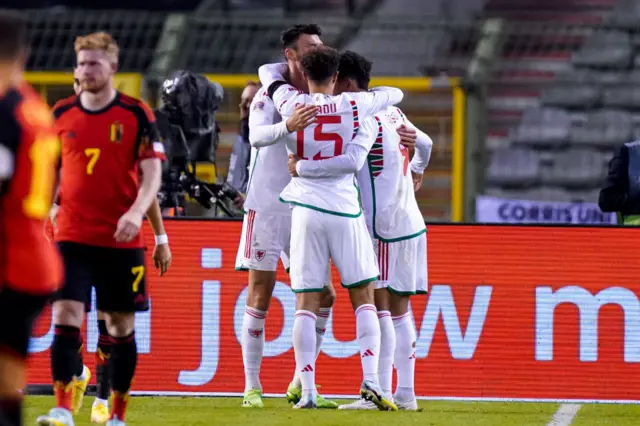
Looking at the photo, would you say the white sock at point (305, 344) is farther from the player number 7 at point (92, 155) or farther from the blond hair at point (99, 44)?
the blond hair at point (99, 44)

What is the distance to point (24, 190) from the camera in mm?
4234

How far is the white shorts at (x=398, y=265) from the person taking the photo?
8109 millimetres

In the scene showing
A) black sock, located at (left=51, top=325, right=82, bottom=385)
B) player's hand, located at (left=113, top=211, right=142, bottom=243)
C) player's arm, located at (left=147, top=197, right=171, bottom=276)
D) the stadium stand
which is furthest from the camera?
the stadium stand

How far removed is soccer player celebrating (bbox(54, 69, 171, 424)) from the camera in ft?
21.7

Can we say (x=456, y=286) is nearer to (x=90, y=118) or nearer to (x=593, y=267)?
(x=593, y=267)

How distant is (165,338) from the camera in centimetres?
905

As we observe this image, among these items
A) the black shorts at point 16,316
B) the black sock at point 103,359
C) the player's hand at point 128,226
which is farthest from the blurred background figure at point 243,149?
the black shorts at point 16,316

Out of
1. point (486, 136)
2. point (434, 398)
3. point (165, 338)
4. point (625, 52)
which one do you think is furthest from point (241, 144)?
point (625, 52)

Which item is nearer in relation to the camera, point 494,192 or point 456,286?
point 456,286

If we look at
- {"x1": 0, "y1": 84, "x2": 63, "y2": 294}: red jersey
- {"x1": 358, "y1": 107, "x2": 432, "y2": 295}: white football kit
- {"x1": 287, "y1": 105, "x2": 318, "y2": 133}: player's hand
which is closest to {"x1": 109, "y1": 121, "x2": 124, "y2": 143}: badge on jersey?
{"x1": 287, "y1": 105, "x2": 318, "y2": 133}: player's hand

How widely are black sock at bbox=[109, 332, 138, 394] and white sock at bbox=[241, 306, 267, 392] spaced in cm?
176

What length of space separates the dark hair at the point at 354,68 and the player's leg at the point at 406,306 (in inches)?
37.4

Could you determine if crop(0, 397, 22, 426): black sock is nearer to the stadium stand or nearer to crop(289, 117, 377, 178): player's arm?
crop(289, 117, 377, 178): player's arm

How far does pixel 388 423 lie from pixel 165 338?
2.41m
